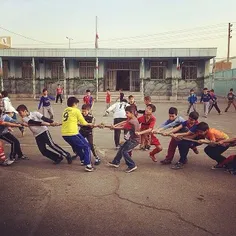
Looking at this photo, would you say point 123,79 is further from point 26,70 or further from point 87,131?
point 87,131

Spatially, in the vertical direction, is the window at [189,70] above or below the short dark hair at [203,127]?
above

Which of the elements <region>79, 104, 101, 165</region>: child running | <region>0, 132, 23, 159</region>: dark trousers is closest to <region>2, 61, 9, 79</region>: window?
<region>0, 132, 23, 159</region>: dark trousers

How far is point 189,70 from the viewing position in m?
24.5

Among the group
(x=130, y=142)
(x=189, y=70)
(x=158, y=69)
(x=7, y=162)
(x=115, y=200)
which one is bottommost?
(x=115, y=200)

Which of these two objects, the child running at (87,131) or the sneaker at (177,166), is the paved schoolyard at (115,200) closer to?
the sneaker at (177,166)

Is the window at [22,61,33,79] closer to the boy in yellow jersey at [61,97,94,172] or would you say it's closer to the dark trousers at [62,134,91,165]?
the boy in yellow jersey at [61,97,94,172]

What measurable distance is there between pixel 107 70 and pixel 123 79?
1954 mm

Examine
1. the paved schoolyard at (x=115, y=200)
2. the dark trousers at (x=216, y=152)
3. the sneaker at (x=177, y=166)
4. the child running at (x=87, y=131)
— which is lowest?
the paved schoolyard at (x=115, y=200)

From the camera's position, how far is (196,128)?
5.27 metres

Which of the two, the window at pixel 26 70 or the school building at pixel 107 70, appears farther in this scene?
the window at pixel 26 70

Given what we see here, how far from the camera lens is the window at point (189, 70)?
24.4 meters

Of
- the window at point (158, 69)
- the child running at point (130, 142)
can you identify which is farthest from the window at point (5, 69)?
the child running at point (130, 142)

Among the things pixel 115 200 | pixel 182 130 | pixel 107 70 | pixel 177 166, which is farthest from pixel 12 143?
pixel 107 70

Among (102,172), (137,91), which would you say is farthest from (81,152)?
(137,91)
